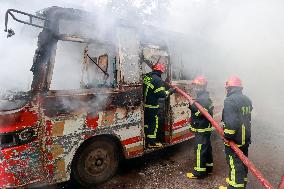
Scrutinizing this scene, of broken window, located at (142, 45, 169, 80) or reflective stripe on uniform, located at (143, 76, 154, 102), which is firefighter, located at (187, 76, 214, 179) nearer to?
reflective stripe on uniform, located at (143, 76, 154, 102)

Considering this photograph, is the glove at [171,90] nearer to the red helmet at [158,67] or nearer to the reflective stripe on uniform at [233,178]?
the red helmet at [158,67]

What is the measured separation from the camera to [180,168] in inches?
229


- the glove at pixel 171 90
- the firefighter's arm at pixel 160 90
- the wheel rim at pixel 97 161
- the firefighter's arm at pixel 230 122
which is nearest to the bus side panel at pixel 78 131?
the wheel rim at pixel 97 161

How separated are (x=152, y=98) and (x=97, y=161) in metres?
1.61

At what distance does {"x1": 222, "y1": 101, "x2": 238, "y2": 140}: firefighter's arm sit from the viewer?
4270 mm

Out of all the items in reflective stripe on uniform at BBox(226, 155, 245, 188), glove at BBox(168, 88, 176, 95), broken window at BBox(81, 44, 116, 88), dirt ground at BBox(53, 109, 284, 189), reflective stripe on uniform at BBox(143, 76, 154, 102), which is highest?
broken window at BBox(81, 44, 116, 88)

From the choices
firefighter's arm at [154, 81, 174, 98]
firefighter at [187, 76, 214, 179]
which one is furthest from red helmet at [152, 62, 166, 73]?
firefighter at [187, 76, 214, 179]

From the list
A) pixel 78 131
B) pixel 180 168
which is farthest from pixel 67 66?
pixel 180 168

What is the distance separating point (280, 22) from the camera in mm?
11023

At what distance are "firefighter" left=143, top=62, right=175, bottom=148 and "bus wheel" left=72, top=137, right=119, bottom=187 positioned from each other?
0.85 metres

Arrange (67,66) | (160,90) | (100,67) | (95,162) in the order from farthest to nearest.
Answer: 1. (160,90)
2. (100,67)
3. (95,162)
4. (67,66)

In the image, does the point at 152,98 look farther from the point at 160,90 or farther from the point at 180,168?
the point at 180,168

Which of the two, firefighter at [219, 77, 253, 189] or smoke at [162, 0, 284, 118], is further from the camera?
smoke at [162, 0, 284, 118]

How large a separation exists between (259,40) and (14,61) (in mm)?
9745
